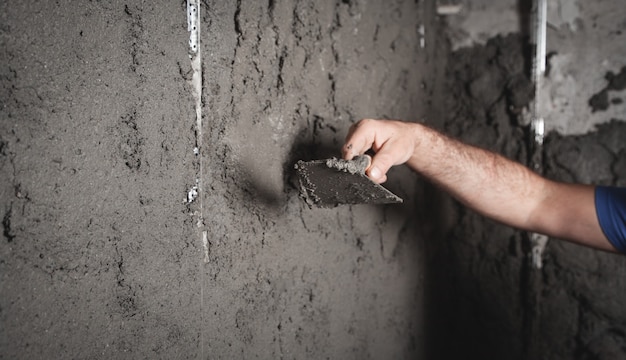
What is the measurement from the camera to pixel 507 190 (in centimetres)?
148

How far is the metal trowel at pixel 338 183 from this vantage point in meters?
0.88

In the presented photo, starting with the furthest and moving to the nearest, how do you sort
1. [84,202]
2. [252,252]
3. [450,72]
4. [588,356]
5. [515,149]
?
[450,72] < [515,149] < [588,356] < [252,252] < [84,202]

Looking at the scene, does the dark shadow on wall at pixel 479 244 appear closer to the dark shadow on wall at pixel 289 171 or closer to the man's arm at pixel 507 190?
the man's arm at pixel 507 190

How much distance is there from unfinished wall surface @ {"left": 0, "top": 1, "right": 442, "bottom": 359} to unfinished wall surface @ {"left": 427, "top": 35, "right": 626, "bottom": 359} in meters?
0.79

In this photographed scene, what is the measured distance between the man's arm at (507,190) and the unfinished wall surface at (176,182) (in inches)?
11.1

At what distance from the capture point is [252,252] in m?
1.08

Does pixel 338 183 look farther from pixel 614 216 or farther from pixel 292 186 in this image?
pixel 614 216

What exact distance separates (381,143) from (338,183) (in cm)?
27

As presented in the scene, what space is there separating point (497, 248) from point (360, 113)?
1.13 m

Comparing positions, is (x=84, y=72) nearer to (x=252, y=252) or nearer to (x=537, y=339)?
(x=252, y=252)

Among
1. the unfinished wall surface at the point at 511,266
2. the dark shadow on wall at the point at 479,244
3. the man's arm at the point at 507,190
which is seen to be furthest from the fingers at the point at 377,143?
the unfinished wall surface at the point at 511,266

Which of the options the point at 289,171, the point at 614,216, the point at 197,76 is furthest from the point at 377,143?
the point at 614,216

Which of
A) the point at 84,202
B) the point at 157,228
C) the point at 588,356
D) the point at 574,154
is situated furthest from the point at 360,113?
the point at 588,356

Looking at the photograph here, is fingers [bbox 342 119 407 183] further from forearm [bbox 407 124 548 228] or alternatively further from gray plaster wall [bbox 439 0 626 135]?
gray plaster wall [bbox 439 0 626 135]
